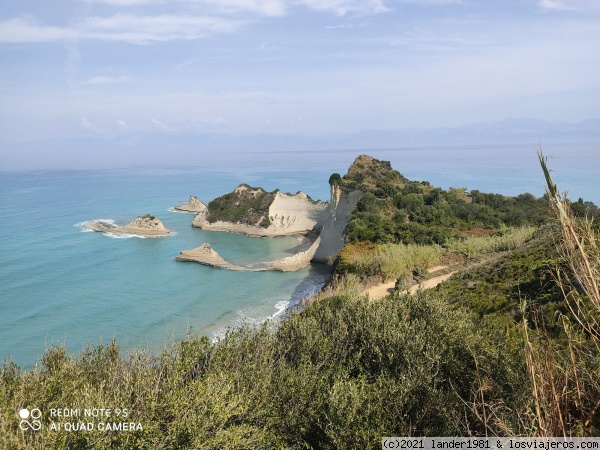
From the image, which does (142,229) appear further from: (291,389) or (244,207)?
(291,389)

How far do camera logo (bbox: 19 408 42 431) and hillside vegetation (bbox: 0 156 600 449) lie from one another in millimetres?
121

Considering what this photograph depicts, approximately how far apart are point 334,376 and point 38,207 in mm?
92468

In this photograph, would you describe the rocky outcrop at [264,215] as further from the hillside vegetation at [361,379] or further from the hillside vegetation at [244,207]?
the hillside vegetation at [361,379]

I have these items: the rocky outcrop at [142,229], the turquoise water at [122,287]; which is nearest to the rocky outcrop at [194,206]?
the turquoise water at [122,287]

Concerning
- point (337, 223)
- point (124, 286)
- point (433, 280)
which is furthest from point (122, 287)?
point (433, 280)

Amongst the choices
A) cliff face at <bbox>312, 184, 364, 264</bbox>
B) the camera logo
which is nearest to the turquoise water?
cliff face at <bbox>312, 184, 364, 264</bbox>

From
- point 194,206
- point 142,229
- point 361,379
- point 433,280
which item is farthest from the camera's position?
point 194,206

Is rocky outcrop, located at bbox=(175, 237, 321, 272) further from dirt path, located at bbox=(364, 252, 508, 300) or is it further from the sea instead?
dirt path, located at bbox=(364, 252, 508, 300)

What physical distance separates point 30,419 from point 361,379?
20.2 feet

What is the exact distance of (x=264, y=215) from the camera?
60812 millimetres

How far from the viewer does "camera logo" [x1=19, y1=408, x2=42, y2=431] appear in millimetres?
6056

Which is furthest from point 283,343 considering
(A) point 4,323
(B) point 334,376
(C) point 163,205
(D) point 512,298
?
(C) point 163,205

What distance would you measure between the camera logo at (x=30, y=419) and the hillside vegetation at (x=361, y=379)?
0.40ft

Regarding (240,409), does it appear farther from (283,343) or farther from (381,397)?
(283,343)
